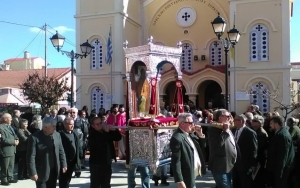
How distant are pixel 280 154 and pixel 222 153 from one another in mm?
1517

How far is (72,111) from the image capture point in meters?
9.23

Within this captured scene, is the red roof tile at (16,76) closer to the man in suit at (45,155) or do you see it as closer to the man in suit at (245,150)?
the man in suit at (45,155)

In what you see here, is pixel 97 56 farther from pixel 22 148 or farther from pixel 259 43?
pixel 22 148

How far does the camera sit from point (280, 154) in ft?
23.0

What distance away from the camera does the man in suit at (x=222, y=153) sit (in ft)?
20.2

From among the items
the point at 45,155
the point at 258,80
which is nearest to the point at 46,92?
the point at 258,80

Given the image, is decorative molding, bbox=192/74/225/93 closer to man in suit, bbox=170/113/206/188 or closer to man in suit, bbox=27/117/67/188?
man in suit, bbox=27/117/67/188

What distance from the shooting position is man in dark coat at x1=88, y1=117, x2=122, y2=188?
272 inches

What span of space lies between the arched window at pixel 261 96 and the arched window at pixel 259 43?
1468mm

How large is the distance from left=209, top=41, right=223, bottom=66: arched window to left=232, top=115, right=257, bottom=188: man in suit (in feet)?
54.1

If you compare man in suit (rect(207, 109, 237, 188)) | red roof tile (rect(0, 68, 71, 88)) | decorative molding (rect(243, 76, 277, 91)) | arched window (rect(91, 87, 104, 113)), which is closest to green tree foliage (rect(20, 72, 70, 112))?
arched window (rect(91, 87, 104, 113))

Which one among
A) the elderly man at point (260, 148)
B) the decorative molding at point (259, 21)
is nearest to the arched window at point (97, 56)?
the decorative molding at point (259, 21)

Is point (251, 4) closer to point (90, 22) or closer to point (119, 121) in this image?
point (90, 22)

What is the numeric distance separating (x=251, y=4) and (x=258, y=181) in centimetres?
1453
